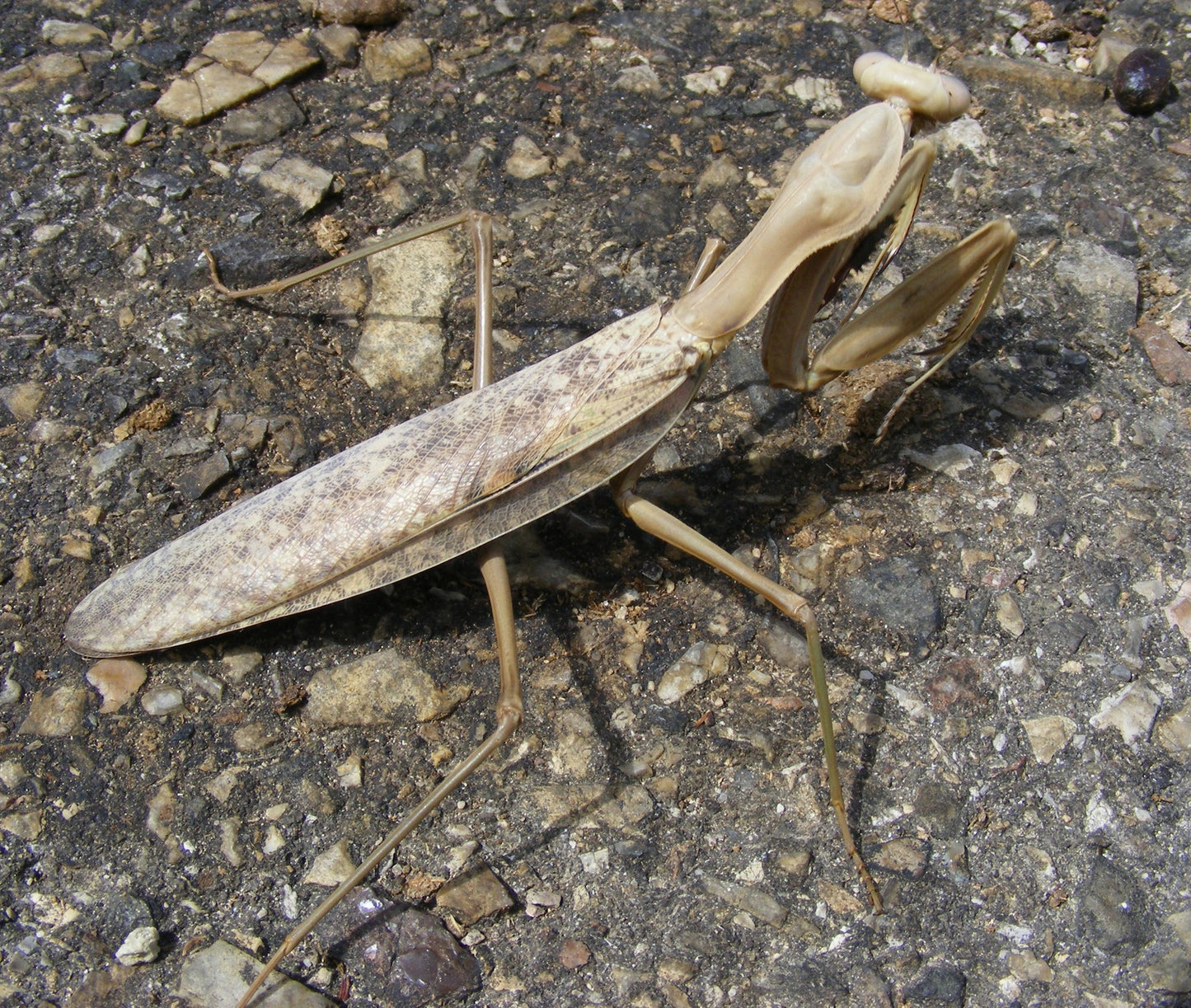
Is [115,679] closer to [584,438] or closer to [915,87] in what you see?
[584,438]

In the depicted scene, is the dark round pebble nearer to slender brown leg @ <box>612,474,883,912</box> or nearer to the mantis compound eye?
the mantis compound eye

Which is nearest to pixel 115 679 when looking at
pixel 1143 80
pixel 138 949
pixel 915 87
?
pixel 138 949

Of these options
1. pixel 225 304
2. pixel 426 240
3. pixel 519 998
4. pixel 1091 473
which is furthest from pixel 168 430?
pixel 1091 473

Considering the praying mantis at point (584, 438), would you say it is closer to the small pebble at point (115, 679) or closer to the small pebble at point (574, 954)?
the small pebble at point (115, 679)

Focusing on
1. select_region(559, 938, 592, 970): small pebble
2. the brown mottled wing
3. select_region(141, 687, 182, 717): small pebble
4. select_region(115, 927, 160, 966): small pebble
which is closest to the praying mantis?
the brown mottled wing

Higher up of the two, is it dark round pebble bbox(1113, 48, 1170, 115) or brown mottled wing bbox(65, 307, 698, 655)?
dark round pebble bbox(1113, 48, 1170, 115)

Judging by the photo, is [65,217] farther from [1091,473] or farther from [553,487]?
[1091,473]

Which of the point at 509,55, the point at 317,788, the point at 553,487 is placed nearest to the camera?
the point at 317,788
